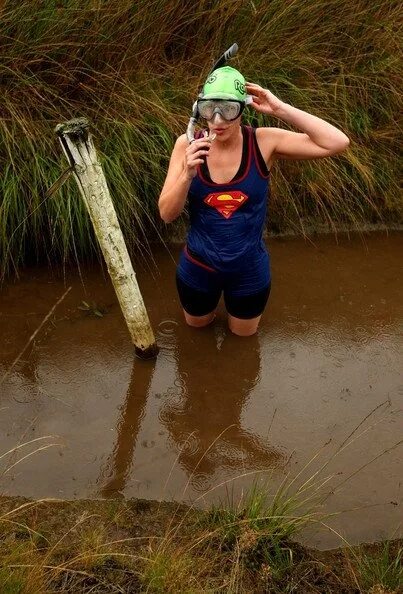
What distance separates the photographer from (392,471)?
2.87 meters

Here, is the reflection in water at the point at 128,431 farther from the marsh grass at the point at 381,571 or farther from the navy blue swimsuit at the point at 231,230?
the marsh grass at the point at 381,571

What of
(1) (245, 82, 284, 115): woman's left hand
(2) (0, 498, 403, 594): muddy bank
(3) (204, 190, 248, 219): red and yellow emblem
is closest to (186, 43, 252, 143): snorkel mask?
(1) (245, 82, 284, 115): woman's left hand

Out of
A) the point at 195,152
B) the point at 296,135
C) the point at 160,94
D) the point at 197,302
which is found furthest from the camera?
the point at 160,94

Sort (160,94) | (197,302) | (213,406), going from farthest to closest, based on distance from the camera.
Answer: (160,94)
(197,302)
(213,406)

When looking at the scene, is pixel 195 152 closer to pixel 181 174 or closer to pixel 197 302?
pixel 181 174

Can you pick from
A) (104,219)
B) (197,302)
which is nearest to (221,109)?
(104,219)

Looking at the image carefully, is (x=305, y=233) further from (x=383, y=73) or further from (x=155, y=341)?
(x=155, y=341)

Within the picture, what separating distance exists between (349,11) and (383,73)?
0.58m

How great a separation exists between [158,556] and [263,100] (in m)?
2.03

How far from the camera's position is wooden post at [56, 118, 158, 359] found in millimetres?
2885

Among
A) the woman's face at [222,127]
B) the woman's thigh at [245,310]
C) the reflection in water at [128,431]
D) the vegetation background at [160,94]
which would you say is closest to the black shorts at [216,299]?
the woman's thigh at [245,310]

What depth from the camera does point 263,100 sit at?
296 cm

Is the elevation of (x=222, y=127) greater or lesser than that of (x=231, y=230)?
greater

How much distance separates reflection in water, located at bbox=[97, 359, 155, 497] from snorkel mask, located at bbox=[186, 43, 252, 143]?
1.37 m
